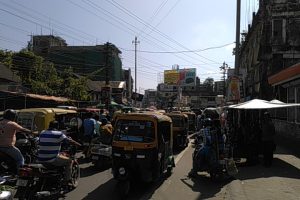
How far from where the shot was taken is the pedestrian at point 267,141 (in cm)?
1556

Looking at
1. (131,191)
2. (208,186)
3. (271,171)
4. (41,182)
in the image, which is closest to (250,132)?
(271,171)

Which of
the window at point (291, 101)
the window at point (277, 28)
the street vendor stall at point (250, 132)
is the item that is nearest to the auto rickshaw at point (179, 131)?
the street vendor stall at point (250, 132)

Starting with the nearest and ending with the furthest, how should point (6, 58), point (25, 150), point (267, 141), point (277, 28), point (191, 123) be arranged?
1. point (25, 150)
2. point (267, 141)
3. point (191, 123)
4. point (277, 28)
5. point (6, 58)

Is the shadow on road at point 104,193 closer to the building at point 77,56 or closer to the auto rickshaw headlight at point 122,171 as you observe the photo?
the auto rickshaw headlight at point 122,171

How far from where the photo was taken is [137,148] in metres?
11.8

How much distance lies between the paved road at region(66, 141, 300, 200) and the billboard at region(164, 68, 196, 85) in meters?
79.8

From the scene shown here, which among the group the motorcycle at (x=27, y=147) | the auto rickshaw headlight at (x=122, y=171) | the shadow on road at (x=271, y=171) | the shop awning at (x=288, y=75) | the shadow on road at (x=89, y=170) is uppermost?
the shop awning at (x=288, y=75)

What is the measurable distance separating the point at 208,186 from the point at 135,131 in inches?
99.5

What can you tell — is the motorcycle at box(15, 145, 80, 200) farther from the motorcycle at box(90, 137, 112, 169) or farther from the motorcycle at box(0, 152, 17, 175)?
the motorcycle at box(90, 137, 112, 169)

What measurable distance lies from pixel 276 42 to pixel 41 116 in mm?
28302

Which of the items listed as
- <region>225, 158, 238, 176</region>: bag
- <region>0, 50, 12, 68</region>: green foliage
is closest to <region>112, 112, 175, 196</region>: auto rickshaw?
<region>225, 158, 238, 176</region>: bag

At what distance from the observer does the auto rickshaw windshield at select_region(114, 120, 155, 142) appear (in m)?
12.1

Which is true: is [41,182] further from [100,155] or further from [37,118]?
[37,118]

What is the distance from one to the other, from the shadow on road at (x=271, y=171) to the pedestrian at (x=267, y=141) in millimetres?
271
